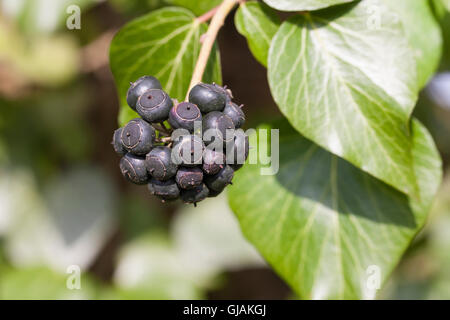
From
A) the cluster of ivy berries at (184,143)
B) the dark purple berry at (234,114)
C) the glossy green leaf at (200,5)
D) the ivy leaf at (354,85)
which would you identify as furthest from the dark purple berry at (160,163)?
the glossy green leaf at (200,5)

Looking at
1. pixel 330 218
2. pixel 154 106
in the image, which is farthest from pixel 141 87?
pixel 330 218

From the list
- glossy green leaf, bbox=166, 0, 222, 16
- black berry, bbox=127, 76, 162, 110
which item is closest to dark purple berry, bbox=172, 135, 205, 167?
black berry, bbox=127, 76, 162, 110

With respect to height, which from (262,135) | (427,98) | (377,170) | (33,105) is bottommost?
(377,170)

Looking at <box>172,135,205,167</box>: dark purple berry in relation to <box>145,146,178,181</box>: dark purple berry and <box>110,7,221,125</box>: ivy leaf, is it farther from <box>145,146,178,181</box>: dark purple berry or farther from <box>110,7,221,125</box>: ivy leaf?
<box>110,7,221,125</box>: ivy leaf

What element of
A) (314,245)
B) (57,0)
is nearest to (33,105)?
(57,0)

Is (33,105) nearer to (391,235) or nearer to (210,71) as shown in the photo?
(210,71)

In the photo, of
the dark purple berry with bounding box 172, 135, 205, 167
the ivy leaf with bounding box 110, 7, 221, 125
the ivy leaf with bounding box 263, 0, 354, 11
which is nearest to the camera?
the dark purple berry with bounding box 172, 135, 205, 167

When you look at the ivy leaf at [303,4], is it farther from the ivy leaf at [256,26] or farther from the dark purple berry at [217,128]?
the dark purple berry at [217,128]
